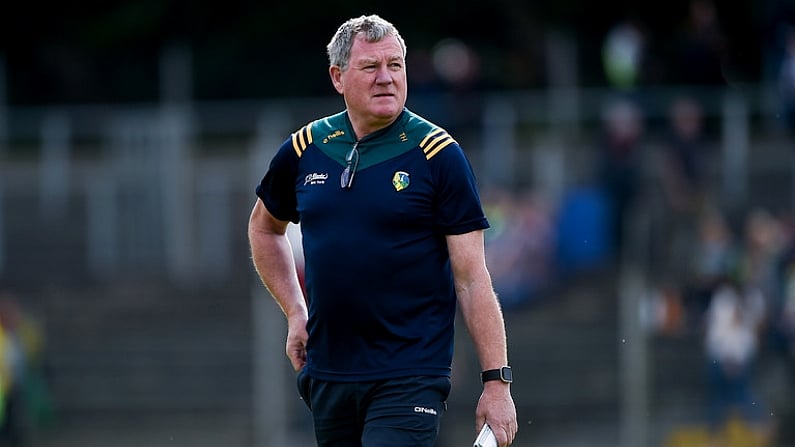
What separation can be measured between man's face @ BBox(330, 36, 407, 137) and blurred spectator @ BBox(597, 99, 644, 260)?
36.3 feet

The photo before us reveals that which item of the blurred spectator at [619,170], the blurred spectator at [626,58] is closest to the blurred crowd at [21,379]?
the blurred spectator at [619,170]

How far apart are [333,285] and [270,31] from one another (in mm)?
22343

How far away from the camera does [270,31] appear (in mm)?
28359

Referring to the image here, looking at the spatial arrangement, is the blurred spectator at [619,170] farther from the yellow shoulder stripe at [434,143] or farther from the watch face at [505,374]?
the watch face at [505,374]

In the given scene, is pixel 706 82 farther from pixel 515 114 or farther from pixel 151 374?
pixel 151 374

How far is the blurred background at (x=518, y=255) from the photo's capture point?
15539mm

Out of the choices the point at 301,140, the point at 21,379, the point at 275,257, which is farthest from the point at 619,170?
the point at 301,140

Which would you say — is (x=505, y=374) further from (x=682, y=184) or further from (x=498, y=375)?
(x=682, y=184)

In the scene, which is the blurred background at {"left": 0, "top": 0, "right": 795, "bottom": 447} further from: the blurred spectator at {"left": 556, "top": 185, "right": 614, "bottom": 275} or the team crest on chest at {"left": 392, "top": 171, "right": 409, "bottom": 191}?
the team crest on chest at {"left": 392, "top": 171, "right": 409, "bottom": 191}

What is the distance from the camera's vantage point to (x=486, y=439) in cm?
607

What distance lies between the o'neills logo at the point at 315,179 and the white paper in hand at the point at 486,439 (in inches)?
43.4

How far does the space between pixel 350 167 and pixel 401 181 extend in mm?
220

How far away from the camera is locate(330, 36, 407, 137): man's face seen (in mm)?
6320

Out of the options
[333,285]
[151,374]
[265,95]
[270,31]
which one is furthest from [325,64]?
[333,285]
